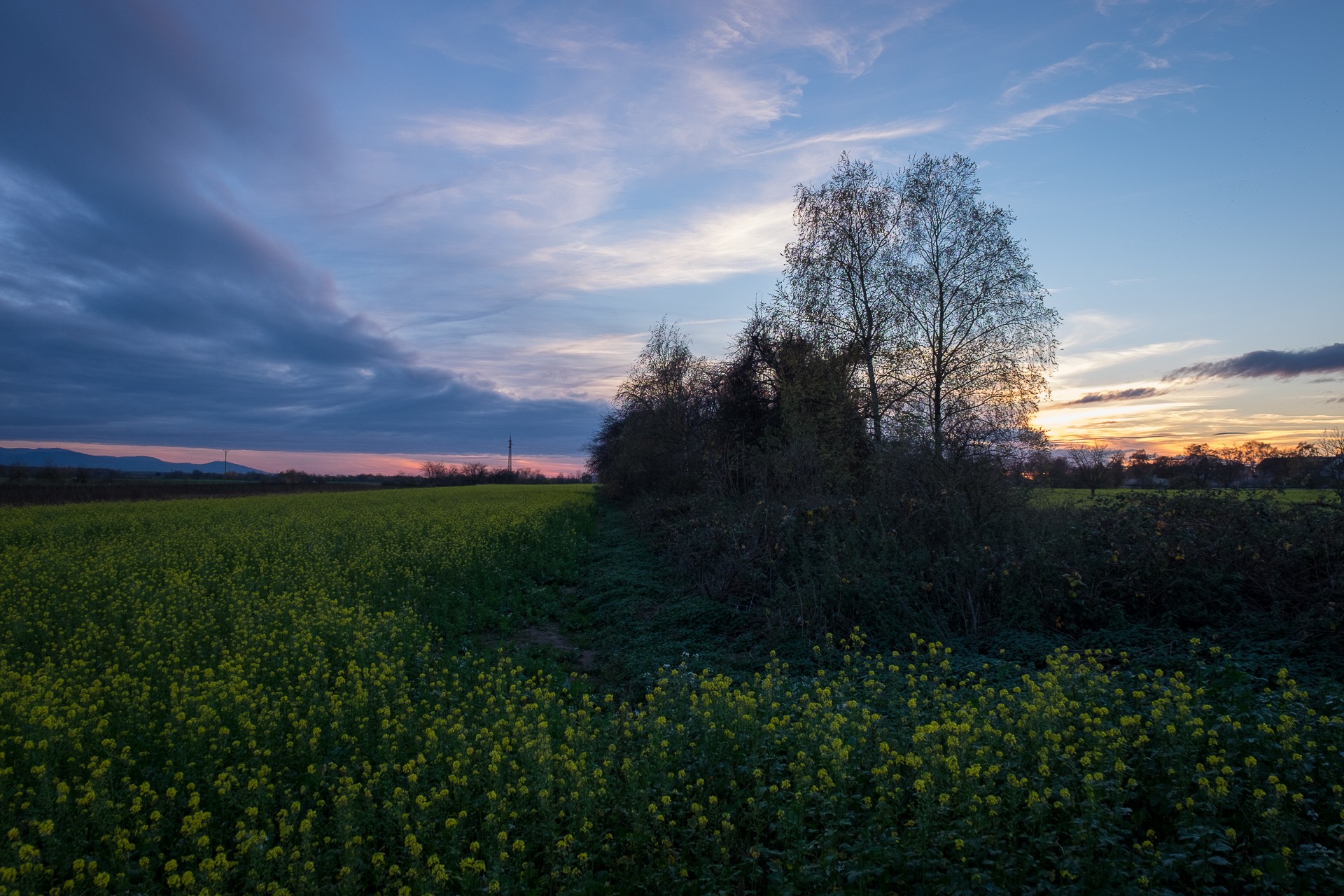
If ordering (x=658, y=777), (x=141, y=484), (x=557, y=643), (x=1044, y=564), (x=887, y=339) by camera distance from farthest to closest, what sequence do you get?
(x=141, y=484) → (x=887, y=339) → (x=557, y=643) → (x=1044, y=564) → (x=658, y=777)

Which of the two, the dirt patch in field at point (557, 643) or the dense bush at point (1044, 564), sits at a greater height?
the dense bush at point (1044, 564)

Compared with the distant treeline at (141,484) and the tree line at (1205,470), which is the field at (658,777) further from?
the distant treeline at (141,484)

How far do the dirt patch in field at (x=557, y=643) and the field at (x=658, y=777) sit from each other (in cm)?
170

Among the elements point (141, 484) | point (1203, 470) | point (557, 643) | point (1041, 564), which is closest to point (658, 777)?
point (557, 643)

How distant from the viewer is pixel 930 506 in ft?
35.1

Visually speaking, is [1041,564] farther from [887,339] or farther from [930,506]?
[887,339]

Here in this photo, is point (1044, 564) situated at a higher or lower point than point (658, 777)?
higher

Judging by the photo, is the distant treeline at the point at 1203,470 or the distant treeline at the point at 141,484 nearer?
the distant treeline at the point at 1203,470

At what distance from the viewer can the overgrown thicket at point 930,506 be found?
859cm

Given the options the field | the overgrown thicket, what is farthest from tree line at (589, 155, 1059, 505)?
the field

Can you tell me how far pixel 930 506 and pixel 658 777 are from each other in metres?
7.47

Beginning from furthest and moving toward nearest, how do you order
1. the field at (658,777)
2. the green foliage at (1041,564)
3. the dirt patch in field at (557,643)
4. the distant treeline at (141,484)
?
the distant treeline at (141,484) → the dirt patch in field at (557,643) → the green foliage at (1041,564) → the field at (658,777)

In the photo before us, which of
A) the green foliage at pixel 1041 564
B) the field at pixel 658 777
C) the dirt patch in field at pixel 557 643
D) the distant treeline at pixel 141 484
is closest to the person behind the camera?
the field at pixel 658 777

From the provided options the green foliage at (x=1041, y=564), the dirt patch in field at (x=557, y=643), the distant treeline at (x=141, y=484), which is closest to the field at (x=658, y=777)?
the green foliage at (x=1041, y=564)
